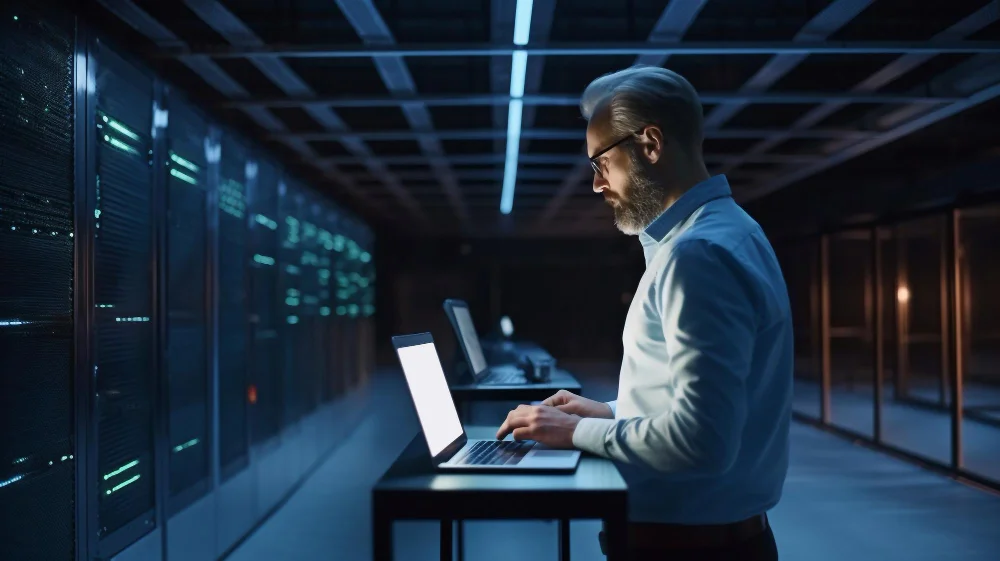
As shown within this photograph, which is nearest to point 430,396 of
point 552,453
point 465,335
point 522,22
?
point 552,453

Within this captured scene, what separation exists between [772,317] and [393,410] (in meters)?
9.84

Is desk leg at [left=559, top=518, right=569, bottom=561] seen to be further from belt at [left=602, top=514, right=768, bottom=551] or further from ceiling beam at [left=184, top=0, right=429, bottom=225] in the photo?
ceiling beam at [left=184, top=0, right=429, bottom=225]

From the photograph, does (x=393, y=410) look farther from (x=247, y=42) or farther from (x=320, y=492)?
(x=247, y=42)

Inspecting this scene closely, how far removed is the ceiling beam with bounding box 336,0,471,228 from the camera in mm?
3722

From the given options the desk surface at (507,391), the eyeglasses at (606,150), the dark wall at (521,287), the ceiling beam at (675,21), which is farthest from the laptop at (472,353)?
the dark wall at (521,287)

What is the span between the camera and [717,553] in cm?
149

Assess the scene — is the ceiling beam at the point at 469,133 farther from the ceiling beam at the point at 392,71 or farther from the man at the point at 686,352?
the man at the point at 686,352

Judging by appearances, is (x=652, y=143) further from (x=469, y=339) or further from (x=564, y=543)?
(x=469, y=339)

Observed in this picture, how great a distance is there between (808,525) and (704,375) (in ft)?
13.7

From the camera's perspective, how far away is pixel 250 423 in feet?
18.3

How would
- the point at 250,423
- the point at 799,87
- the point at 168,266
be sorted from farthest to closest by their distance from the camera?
1. the point at 799,87
2. the point at 250,423
3. the point at 168,266

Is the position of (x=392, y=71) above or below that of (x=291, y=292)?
above

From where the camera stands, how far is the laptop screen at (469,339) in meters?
4.36

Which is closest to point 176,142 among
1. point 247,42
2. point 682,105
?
point 247,42
